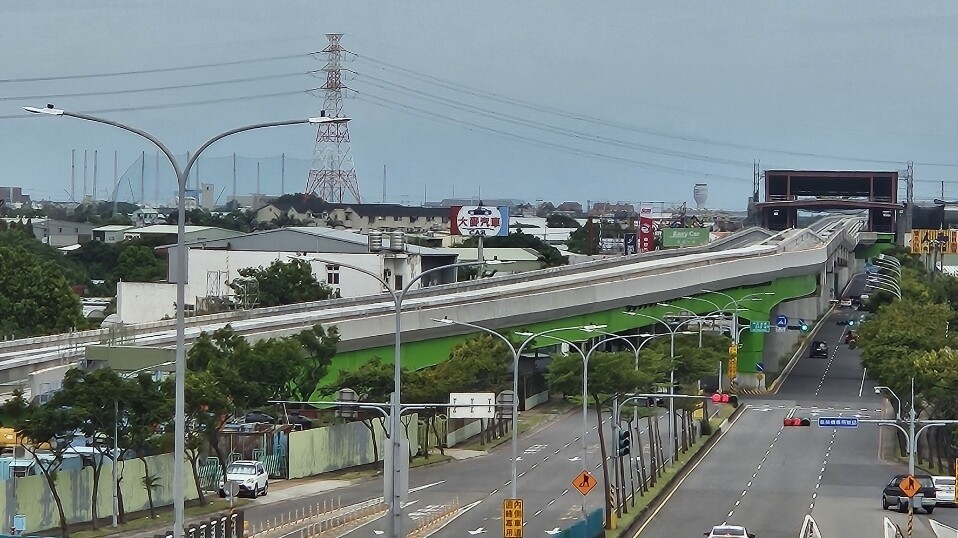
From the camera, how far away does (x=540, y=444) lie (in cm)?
9406

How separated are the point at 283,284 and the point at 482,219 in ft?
174

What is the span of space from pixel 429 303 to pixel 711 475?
25184 mm

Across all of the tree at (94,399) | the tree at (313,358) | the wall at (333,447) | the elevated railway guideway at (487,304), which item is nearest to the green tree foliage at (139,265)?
the elevated railway guideway at (487,304)

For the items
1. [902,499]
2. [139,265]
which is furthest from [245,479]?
[139,265]

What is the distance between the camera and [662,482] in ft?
256

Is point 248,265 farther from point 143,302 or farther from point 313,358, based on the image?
point 313,358

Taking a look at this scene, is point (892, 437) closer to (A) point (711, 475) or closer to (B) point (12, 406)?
(A) point (711, 475)

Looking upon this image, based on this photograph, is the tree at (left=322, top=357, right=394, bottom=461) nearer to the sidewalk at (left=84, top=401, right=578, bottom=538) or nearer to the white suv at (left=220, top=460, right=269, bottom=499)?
the sidewalk at (left=84, top=401, right=578, bottom=538)

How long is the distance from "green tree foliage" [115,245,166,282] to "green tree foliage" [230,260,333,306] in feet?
84.6

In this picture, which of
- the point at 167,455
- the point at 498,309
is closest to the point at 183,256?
the point at 167,455

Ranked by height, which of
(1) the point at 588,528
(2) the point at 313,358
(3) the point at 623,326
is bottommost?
(1) the point at 588,528

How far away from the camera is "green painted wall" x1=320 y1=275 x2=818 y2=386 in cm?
9169

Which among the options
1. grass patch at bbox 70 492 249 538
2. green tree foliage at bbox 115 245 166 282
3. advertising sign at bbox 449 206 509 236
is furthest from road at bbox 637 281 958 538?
green tree foliage at bbox 115 245 166 282

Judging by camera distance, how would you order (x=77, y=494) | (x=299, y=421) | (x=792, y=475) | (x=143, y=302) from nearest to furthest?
1. (x=77, y=494)
2. (x=792, y=475)
3. (x=299, y=421)
4. (x=143, y=302)
